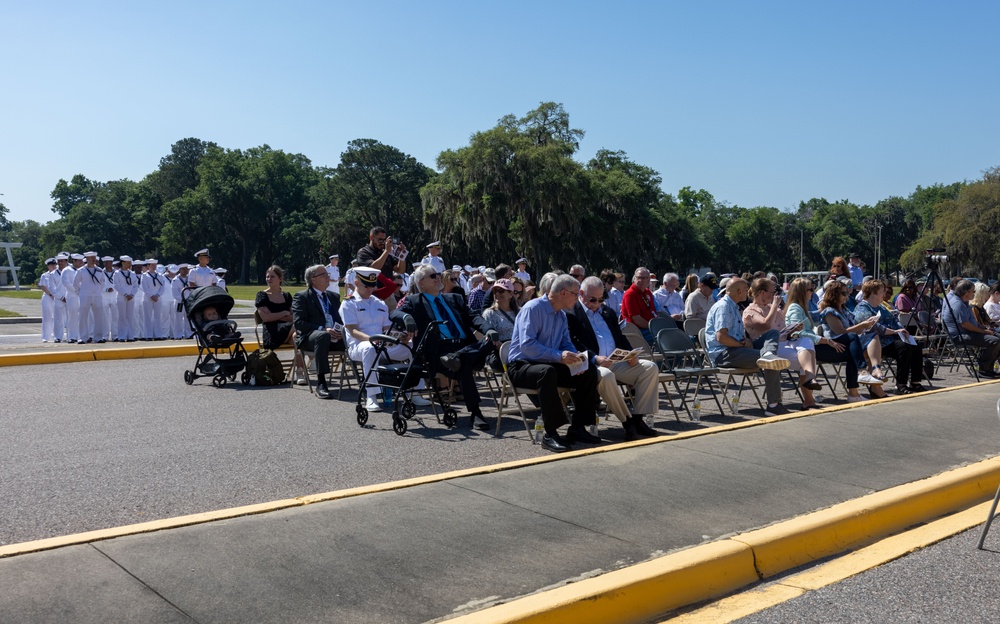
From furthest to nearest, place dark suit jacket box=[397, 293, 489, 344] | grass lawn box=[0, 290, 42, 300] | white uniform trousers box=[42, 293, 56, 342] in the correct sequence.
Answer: grass lawn box=[0, 290, 42, 300] → white uniform trousers box=[42, 293, 56, 342] → dark suit jacket box=[397, 293, 489, 344]

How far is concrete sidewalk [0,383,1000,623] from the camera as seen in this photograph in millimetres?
4172

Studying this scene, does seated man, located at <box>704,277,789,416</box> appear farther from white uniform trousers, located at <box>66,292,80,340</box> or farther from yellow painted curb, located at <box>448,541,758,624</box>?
white uniform trousers, located at <box>66,292,80,340</box>

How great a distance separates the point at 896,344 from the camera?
1273 cm

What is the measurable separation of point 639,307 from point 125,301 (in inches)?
557

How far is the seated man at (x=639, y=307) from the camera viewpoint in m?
13.3

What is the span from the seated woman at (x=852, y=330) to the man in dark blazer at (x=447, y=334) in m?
5.28

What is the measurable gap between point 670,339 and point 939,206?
68.5 meters

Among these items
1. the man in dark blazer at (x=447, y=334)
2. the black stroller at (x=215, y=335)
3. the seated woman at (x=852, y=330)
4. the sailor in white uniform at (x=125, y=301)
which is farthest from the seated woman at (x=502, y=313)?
the sailor in white uniform at (x=125, y=301)

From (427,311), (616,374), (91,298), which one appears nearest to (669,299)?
(616,374)

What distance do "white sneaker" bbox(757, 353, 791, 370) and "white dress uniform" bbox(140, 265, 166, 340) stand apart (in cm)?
1644

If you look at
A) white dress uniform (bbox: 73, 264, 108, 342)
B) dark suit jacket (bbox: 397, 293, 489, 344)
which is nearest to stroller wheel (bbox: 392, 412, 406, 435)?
dark suit jacket (bbox: 397, 293, 489, 344)

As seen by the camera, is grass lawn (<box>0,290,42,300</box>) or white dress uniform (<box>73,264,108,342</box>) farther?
grass lawn (<box>0,290,42,300</box>)

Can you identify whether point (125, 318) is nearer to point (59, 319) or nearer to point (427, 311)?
point (59, 319)

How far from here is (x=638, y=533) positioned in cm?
540
